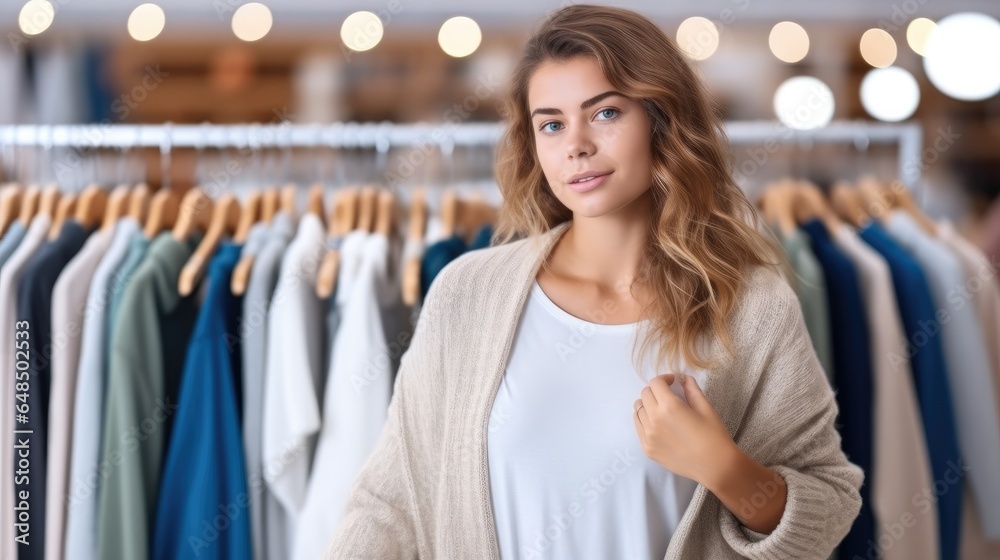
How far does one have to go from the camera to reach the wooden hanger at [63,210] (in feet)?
5.95

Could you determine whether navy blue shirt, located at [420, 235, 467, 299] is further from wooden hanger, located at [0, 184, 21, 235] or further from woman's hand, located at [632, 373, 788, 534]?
wooden hanger, located at [0, 184, 21, 235]

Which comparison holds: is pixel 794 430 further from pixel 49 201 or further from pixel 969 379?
pixel 49 201

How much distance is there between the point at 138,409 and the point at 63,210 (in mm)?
492

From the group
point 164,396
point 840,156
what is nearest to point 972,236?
point 840,156

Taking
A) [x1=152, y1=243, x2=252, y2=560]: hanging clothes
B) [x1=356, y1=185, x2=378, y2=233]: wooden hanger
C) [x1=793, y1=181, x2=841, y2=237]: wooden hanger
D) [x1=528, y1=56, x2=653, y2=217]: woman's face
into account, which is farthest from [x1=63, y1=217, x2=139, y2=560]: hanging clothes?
[x1=793, y1=181, x2=841, y2=237]: wooden hanger

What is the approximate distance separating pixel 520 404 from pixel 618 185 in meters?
0.31

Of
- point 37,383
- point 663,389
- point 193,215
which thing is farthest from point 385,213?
point 663,389

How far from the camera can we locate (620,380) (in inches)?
46.7

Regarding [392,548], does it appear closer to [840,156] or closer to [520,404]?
[520,404]

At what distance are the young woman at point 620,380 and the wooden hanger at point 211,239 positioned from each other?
64 centimetres

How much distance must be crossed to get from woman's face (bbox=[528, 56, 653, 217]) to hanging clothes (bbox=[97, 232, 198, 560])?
871mm

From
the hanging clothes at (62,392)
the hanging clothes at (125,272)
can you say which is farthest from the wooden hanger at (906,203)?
the hanging clothes at (62,392)

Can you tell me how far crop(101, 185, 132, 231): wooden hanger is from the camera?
6.07 ft

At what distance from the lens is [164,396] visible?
5.55ft
